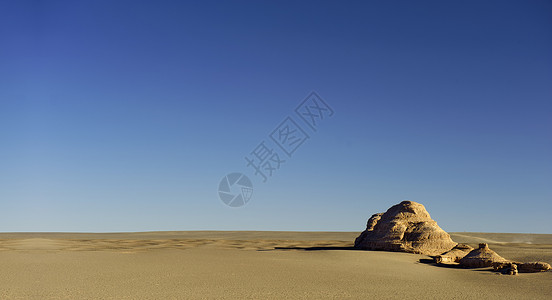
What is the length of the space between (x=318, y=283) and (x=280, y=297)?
1472 millimetres

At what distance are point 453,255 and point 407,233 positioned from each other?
68.9 inches

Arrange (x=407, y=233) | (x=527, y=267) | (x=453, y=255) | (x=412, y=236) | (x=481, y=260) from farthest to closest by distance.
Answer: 1. (x=407, y=233)
2. (x=412, y=236)
3. (x=453, y=255)
4. (x=481, y=260)
5. (x=527, y=267)

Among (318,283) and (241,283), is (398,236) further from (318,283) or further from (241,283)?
(241,283)

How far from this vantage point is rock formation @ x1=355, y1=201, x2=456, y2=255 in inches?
544

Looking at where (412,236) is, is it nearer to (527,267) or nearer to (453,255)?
(453,255)

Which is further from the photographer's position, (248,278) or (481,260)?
(481,260)

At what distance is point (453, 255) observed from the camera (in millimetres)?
12812

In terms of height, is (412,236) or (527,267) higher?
(412,236)

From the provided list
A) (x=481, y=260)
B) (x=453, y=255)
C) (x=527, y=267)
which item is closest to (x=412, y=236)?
(x=453, y=255)

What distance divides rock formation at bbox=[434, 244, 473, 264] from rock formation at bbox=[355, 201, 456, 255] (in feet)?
0.84

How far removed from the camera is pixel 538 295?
25.5ft

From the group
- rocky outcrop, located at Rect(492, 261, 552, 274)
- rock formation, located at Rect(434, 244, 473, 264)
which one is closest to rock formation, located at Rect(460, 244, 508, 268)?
rocky outcrop, located at Rect(492, 261, 552, 274)

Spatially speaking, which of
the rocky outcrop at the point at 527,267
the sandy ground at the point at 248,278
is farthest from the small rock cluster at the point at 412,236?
the sandy ground at the point at 248,278

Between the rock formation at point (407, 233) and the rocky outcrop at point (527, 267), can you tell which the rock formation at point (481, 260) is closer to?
the rocky outcrop at point (527, 267)
